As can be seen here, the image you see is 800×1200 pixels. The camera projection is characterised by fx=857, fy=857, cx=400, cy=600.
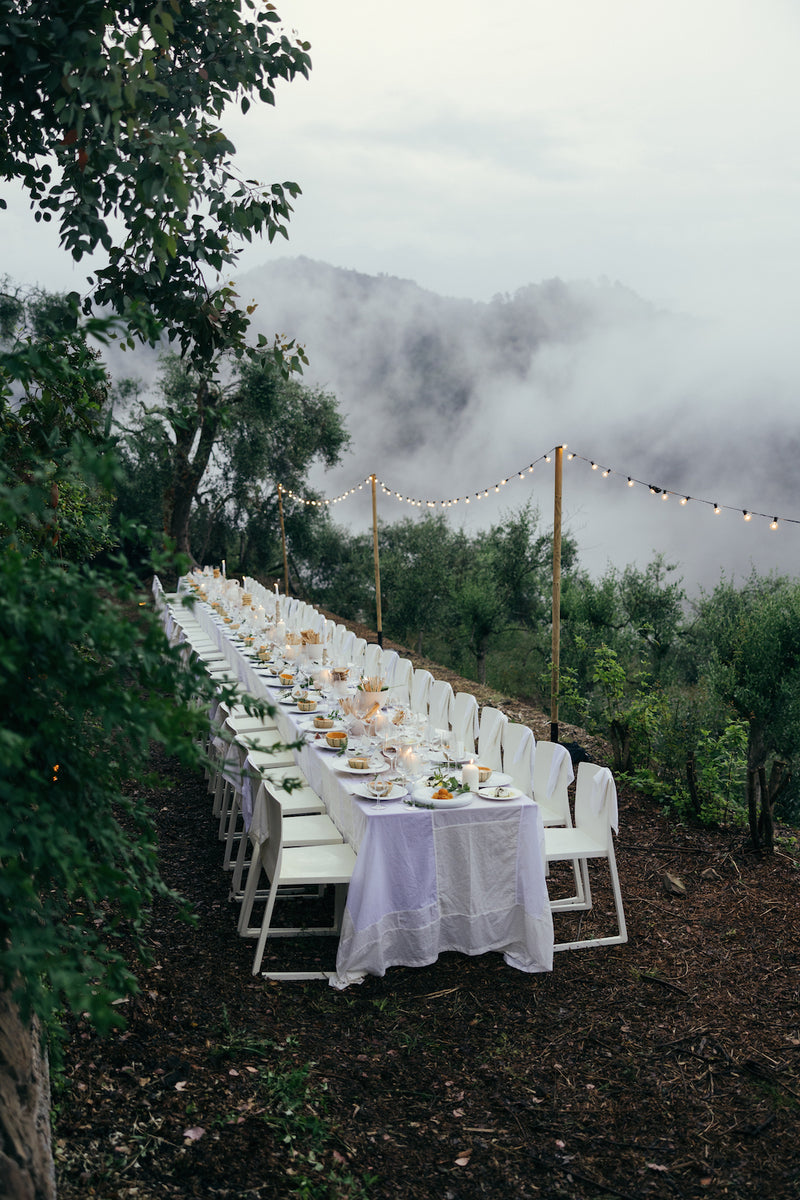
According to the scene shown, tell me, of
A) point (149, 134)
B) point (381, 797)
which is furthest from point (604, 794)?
point (149, 134)

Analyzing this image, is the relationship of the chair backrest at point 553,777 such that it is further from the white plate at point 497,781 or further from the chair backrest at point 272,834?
the chair backrest at point 272,834

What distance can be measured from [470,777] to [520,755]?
3.89ft

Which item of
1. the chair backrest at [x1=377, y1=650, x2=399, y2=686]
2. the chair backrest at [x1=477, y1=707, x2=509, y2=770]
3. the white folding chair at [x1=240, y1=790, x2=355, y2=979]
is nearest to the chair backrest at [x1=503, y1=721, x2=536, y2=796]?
the chair backrest at [x1=477, y1=707, x2=509, y2=770]

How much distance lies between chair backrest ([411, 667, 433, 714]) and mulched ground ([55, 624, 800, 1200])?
2851 millimetres

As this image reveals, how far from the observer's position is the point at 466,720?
22.1 ft

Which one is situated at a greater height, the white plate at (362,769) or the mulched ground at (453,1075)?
the white plate at (362,769)

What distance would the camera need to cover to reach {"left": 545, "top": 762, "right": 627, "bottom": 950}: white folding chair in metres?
4.66

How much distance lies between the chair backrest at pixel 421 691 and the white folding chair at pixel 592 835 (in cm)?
267

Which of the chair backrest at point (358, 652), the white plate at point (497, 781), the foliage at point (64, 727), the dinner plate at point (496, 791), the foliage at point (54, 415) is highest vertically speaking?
the foliage at point (54, 415)

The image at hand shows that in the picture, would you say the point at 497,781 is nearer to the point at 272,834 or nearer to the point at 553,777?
the point at 553,777

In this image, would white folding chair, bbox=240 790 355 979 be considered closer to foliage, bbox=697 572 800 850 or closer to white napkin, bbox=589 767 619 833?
white napkin, bbox=589 767 619 833

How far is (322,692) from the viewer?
698 cm

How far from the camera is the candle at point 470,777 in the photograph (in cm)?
457

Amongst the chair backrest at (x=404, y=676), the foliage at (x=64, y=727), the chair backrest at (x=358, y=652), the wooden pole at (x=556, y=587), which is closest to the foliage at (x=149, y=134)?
the foliage at (x=64, y=727)
